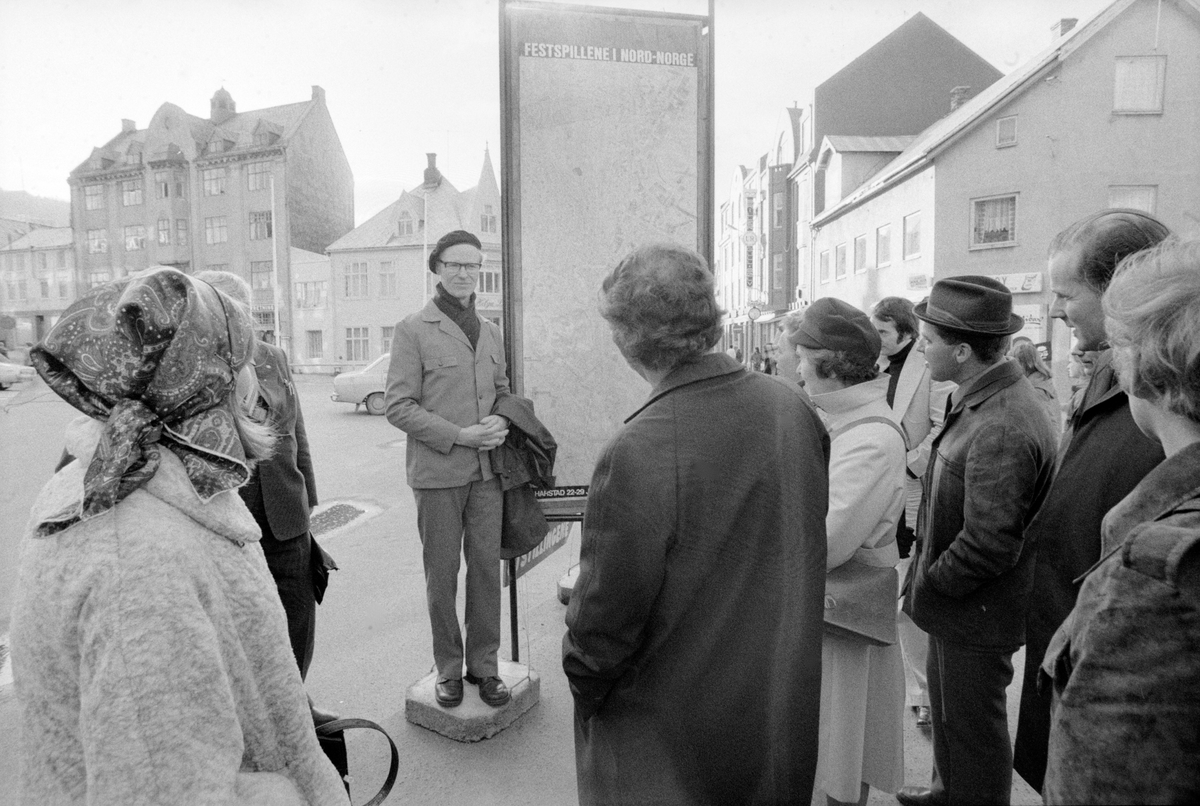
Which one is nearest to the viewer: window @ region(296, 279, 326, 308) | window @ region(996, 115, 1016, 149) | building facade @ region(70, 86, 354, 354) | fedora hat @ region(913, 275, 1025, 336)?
fedora hat @ region(913, 275, 1025, 336)

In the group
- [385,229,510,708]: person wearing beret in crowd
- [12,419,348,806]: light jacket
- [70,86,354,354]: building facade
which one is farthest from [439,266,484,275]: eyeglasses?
[70,86,354,354]: building facade

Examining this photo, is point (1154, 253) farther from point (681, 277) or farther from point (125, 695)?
point (125, 695)

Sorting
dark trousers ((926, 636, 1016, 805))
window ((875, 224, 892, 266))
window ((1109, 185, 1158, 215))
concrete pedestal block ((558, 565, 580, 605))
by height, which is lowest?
concrete pedestal block ((558, 565, 580, 605))

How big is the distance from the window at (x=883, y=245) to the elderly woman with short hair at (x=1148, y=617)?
25.0 metres

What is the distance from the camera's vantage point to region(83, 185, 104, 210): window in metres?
46.6

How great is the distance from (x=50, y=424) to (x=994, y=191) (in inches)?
919

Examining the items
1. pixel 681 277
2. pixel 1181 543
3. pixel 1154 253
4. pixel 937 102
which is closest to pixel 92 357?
pixel 681 277

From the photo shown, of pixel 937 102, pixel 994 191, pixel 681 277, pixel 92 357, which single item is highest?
pixel 937 102

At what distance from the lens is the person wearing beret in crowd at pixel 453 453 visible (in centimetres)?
329

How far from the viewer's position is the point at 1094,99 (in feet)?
66.6

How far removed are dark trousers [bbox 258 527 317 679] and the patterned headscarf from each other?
1.88 metres

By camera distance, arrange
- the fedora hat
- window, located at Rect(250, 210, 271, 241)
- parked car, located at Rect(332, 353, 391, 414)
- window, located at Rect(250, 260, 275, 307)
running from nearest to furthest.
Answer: the fedora hat → parked car, located at Rect(332, 353, 391, 414) → window, located at Rect(250, 210, 271, 241) → window, located at Rect(250, 260, 275, 307)

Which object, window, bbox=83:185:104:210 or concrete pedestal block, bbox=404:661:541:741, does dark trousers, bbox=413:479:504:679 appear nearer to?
concrete pedestal block, bbox=404:661:541:741

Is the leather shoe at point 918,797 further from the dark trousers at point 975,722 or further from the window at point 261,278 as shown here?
the window at point 261,278
